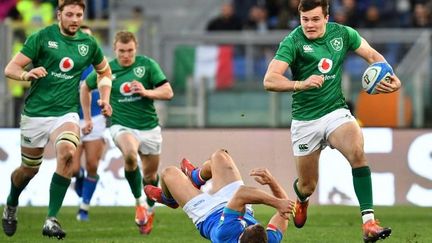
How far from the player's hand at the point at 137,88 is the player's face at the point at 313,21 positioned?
11.1ft

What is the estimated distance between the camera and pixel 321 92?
40.3 ft

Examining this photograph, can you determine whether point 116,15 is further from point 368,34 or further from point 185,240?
point 185,240

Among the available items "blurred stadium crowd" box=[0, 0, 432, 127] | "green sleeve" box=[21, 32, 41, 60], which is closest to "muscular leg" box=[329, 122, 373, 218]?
"green sleeve" box=[21, 32, 41, 60]

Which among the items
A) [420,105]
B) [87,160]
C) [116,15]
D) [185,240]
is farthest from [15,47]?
[185,240]

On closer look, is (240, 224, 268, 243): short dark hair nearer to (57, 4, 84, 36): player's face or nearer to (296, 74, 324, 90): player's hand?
(296, 74, 324, 90): player's hand

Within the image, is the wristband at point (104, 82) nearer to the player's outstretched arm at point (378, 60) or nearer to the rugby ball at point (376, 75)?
the player's outstretched arm at point (378, 60)

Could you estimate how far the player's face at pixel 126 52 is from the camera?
15281mm

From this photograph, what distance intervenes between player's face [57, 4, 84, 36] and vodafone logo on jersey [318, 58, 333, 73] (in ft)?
9.13

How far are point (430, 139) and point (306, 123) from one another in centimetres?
664

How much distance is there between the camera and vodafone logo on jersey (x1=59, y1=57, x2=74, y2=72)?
13.2 meters

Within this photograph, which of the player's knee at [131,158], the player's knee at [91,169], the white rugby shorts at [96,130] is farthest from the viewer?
the white rugby shorts at [96,130]

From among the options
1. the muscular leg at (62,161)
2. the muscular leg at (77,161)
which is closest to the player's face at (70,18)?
the muscular leg at (62,161)

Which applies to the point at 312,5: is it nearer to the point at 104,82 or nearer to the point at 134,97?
the point at 104,82

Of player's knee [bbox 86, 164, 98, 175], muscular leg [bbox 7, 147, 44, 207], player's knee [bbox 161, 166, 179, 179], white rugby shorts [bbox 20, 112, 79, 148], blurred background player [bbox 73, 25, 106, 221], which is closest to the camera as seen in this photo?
player's knee [bbox 161, 166, 179, 179]
